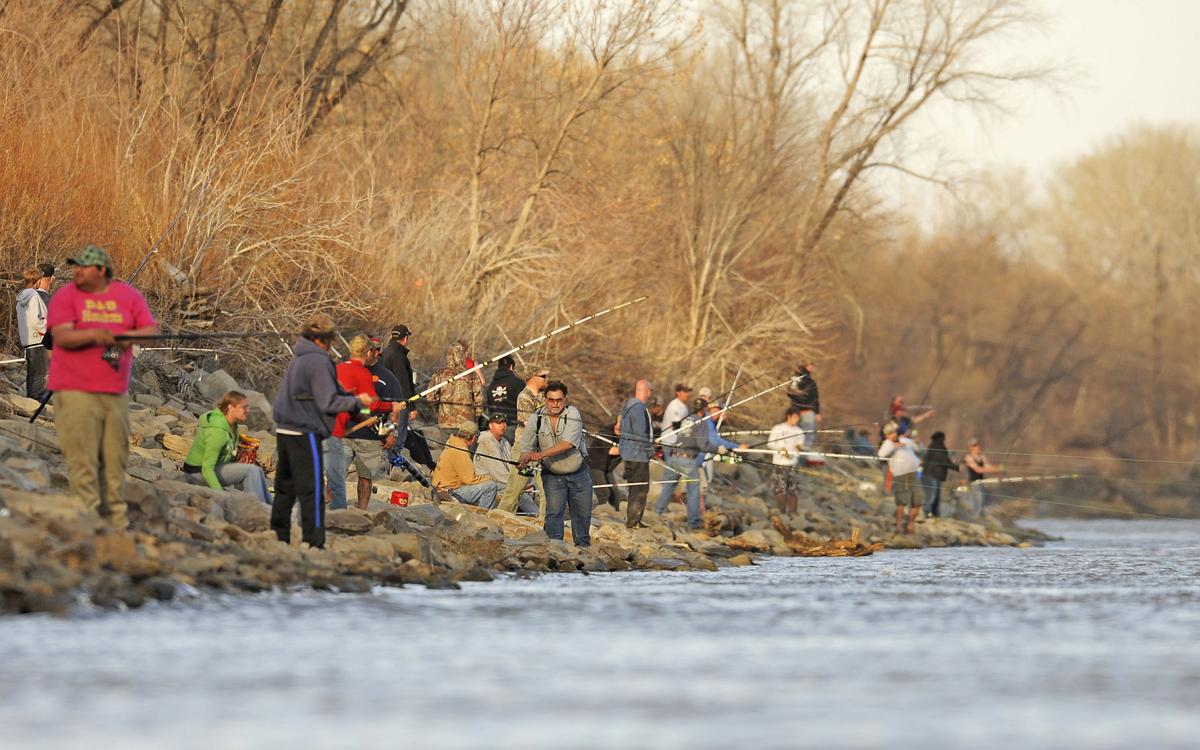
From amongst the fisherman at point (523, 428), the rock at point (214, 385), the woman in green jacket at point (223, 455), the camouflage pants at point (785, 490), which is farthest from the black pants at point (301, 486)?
the camouflage pants at point (785, 490)

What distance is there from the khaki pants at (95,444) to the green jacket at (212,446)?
3579 millimetres

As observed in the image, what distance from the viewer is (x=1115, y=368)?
70125mm

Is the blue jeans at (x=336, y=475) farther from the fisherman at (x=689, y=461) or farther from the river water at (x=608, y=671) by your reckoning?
the fisherman at (x=689, y=461)

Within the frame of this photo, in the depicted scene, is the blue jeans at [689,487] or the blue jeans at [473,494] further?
the blue jeans at [689,487]

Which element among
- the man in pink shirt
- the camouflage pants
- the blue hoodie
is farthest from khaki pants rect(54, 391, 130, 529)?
the camouflage pants

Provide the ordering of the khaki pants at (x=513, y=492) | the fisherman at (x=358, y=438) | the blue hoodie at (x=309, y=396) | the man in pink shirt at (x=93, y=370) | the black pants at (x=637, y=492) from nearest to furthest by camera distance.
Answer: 1. the man in pink shirt at (x=93, y=370)
2. the blue hoodie at (x=309, y=396)
3. the fisherman at (x=358, y=438)
4. the khaki pants at (x=513, y=492)
5. the black pants at (x=637, y=492)

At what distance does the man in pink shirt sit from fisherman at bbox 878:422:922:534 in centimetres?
1687

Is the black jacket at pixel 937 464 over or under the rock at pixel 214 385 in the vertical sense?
under

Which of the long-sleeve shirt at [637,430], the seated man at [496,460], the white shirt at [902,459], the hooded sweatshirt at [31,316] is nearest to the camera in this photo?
the hooded sweatshirt at [31,316]

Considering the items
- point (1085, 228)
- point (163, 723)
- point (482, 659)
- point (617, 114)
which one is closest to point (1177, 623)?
point (482, 659)

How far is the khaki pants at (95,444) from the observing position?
13.0 m

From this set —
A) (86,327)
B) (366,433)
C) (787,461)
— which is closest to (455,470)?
(366,433)

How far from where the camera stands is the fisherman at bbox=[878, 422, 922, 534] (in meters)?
28.8

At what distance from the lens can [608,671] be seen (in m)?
9.20
